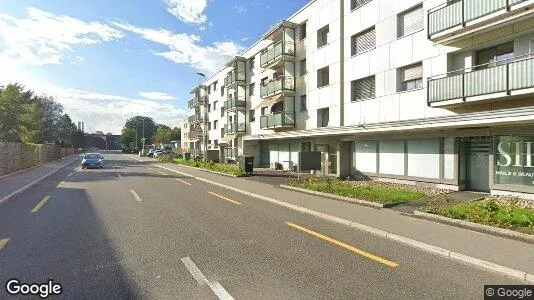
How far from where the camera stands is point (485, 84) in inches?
477

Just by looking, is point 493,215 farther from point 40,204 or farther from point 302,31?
point 302,31

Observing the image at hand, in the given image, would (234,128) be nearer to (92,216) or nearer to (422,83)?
(422,83)

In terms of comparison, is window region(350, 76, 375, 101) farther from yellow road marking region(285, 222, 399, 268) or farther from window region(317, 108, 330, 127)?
yellow road marking region(285, 222, 399, 268)

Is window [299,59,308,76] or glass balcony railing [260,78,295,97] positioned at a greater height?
window [299,59,308,76]

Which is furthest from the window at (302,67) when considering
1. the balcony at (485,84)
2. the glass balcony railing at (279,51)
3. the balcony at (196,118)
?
the balcony at (196,118)

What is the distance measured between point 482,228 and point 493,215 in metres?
1.00

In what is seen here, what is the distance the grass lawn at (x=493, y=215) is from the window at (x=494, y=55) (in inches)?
236

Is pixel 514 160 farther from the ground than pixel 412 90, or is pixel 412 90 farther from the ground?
pixel 412 90

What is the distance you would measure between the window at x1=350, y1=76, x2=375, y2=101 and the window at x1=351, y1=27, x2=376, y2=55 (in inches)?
71.7

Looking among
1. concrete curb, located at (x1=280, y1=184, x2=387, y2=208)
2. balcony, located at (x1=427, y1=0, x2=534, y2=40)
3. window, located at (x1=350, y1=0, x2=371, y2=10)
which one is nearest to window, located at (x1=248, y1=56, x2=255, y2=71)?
window, located at (x1=350, y1=0, x2=371, y2=10)

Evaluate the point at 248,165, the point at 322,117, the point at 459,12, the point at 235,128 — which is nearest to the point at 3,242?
the point at 459,12

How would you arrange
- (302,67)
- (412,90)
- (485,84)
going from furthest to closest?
1. (302,67)
2. (412,90)
3. (485,84)

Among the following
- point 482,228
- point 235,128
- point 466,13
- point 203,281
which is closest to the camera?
point 203,281

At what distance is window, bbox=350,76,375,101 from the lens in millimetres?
19156
